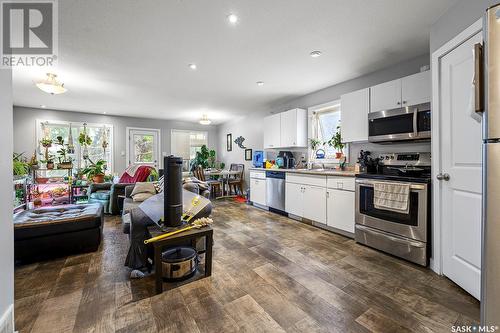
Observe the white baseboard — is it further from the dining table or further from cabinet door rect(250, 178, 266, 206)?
the dining table

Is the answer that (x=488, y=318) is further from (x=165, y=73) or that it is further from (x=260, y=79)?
(x=165, y=73)

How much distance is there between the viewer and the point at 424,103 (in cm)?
240

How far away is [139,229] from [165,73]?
8.12 ft

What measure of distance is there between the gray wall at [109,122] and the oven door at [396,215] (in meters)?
6.43

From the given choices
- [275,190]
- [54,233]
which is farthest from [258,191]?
[54,233]

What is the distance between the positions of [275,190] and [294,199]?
1.87ft

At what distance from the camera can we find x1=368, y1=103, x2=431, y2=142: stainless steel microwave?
241cm

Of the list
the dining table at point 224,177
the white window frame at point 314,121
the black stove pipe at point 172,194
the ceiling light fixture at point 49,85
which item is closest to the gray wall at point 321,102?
the white window frame at point 314,121

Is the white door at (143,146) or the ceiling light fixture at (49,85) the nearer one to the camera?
the ceiling light fixture at (49,85)

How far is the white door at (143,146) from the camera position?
22.6ft

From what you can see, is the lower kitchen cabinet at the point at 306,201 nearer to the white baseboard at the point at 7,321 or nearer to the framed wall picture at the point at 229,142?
the white baseboard at the point at 7,321

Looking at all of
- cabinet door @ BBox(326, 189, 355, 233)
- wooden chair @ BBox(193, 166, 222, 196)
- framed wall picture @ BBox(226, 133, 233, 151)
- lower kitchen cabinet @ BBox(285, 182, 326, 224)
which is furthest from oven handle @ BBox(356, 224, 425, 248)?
framed wall picture @ BBox(226, 133, 233, 151)

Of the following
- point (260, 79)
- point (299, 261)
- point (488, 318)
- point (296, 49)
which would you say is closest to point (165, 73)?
point (260, 79)

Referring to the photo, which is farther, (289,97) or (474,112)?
(289,97)
